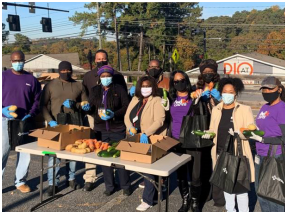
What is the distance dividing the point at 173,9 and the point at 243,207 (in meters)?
54.3

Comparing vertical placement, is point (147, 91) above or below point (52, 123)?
above

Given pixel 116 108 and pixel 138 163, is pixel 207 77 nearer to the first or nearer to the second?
pixel 116 108

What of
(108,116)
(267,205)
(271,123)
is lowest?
(267,205)

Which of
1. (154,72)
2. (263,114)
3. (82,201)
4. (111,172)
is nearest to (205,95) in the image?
(263,114)

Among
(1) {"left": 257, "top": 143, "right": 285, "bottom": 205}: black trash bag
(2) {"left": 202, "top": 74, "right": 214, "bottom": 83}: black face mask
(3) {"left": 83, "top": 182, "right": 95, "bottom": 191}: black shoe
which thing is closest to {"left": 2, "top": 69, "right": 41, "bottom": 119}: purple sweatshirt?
(3) {"left": 83, "top": 182, "right": 95, "bottom": 191}: black shoe

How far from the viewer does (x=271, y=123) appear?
329 centimetres

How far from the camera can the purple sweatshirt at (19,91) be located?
468cm

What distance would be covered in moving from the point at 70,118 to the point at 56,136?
2.35 ft

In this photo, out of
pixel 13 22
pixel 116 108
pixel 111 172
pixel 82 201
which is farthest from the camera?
pixel 13 22

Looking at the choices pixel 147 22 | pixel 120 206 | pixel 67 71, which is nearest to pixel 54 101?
pixel 67 71

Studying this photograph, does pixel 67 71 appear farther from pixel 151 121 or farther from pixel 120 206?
pixel 120 206

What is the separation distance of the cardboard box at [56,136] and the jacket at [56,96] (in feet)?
1.62

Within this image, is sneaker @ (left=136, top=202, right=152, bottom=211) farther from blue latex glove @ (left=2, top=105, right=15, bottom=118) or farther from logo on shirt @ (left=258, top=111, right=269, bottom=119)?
blue latex glove @ (left=2, top=105, right=15, bottom=118)

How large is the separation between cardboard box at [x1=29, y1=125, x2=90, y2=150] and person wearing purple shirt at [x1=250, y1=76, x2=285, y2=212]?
7.17 ft
